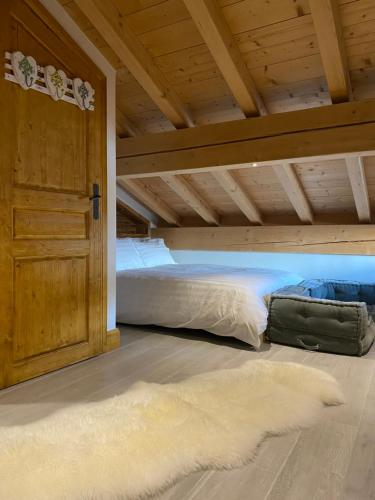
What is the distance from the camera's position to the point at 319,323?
2.84 m

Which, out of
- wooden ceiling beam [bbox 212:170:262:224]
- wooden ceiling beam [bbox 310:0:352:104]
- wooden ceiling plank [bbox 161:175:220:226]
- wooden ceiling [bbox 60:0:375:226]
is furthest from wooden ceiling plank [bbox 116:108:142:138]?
wooden ceiling beam [bbox 310:0:352:104]

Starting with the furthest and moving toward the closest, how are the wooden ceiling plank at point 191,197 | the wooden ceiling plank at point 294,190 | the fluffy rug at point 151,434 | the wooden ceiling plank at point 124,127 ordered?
the wooden ceiling plank at point 191,197, the wooden ceiling plank at point 124,127, the wooden ceiling plank at point 294,190, the fluffy rug at point 151,434

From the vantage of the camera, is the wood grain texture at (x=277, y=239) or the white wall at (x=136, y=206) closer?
the wood grain texture at (x=277, y=239)

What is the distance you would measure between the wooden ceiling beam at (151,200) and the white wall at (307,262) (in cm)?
59

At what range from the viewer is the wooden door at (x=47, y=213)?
7.11ft

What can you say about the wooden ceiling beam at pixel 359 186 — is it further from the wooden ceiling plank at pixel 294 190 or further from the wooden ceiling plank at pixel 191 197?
the wooden ceiling plank at pixel 191 197

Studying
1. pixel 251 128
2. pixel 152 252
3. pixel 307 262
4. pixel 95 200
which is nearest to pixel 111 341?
pixel 95 200

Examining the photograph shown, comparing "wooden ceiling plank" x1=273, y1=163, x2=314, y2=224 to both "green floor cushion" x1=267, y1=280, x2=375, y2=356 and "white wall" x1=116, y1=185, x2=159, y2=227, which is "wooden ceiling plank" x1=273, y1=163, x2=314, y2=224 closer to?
"green floor cushion" x1=267, y1=280, x2=375, y2=356

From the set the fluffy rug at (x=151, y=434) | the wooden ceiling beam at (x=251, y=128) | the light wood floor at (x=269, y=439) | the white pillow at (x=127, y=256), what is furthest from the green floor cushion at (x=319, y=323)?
the white pillow at (x=127, y=256)

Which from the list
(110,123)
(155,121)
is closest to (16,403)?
(110,123)

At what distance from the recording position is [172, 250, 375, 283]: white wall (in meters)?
4.27

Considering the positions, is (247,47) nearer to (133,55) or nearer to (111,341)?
(133,55)

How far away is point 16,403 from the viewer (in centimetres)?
195

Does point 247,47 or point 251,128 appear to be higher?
point 247,47
